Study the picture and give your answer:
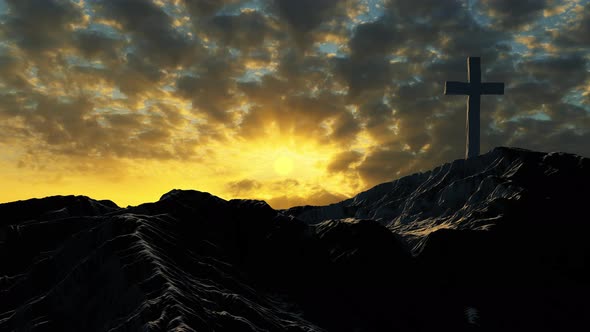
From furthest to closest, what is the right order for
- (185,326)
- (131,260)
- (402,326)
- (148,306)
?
(402,326)
(131,260)
(148,306)
(185,326)

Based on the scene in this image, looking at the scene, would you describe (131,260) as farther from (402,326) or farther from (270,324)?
(402,326)

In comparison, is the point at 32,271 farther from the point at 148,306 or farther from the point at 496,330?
the point at 496,330

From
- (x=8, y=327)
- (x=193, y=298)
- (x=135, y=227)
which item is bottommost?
(x=8, y=327)

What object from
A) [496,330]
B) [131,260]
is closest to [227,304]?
[131,260]

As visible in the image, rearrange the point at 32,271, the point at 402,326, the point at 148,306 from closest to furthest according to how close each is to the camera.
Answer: the point at 148,306, the point at 32,271, the point at 402,326

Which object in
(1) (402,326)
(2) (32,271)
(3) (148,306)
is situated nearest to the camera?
(3) (148,306)

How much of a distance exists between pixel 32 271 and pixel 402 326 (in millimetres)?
107491

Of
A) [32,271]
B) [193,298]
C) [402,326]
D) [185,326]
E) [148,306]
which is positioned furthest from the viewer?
[402,326]

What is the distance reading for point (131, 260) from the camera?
157 meters

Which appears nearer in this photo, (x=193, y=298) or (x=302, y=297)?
(x=193, y=298)

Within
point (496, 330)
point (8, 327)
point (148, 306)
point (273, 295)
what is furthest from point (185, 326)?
point (496, 330)

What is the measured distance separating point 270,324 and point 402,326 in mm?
51732

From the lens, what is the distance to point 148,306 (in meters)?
136

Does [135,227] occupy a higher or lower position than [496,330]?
higher
